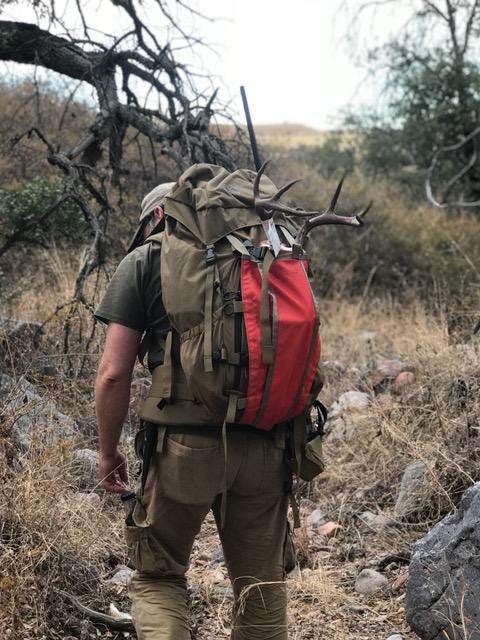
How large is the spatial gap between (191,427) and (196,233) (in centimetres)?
56

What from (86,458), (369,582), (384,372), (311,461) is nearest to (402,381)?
(384,372)

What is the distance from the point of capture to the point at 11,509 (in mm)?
2859

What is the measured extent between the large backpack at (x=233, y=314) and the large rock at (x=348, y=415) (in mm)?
2948

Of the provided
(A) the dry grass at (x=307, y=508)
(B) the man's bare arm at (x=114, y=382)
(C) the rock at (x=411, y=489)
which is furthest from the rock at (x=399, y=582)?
(B) the man's bare arm at (x=114, y=382)

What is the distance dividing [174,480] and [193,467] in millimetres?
72

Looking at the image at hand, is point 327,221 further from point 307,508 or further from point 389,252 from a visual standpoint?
point 389,252

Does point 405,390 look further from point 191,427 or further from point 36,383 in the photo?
point 191,427

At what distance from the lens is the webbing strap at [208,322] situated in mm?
2061

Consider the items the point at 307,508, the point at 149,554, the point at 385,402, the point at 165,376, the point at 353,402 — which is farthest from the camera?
the point at 353,402

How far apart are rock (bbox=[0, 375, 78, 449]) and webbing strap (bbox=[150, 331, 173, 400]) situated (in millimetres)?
1179

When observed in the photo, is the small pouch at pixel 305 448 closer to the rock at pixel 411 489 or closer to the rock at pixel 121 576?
the rock at pixel 121 576

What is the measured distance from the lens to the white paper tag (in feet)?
7.01

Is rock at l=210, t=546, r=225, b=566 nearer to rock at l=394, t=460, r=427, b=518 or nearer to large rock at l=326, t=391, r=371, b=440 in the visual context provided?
rock at l=394, t=460, r=427, b=518

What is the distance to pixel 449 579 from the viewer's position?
281 cm
